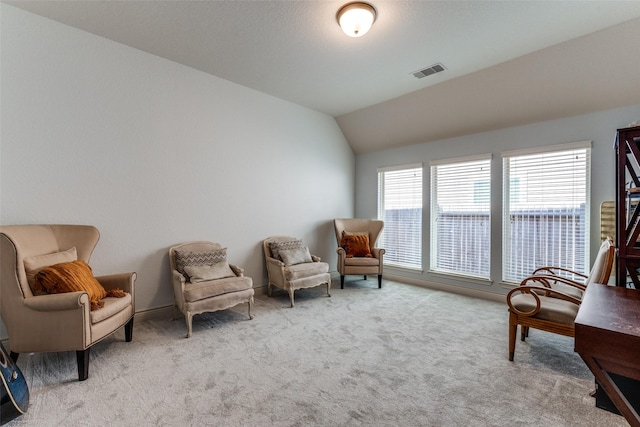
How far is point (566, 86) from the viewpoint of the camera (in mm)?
3277

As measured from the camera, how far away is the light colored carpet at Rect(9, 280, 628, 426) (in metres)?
1.74

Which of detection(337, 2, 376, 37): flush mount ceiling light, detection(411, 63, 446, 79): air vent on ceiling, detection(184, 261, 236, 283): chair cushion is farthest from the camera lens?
detection(411, 63, 446, 79): air vent on ceiling

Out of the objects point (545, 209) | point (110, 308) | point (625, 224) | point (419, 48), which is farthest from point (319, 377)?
point (545, 209)

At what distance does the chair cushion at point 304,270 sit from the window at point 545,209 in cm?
263

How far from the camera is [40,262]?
7.60 feet

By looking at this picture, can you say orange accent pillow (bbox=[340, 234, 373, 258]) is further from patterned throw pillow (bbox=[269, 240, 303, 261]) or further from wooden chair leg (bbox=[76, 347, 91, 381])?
wooden chair leg (bbox=[76, 347, 91, 381])

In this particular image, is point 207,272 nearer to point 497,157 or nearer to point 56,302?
point 56,302

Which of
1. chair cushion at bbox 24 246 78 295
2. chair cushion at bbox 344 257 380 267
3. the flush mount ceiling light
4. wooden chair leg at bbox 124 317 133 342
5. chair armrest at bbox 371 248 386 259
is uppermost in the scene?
the flush mount ceiling light

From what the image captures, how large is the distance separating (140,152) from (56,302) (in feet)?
5.92

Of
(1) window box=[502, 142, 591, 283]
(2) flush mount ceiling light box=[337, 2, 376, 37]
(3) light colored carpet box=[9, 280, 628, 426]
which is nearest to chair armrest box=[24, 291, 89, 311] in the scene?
(3) light colored carpet box=[9, 280, 628, 426]

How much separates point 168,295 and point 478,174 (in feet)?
15.2

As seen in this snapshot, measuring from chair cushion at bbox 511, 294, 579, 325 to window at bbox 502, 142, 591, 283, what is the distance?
1.49 meters

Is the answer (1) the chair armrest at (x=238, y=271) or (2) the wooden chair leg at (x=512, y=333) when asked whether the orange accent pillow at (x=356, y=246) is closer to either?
(1) the chair armrest at (x=238, y=271)

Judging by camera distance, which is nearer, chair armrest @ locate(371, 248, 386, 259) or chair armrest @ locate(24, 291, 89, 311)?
chair armrest @ locate(24, 291, 89, 311)
